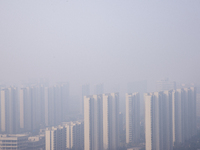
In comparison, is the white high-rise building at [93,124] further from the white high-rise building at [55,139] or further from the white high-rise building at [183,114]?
the white high-rise building at [183,114]

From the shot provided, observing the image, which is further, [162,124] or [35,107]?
[35,107]

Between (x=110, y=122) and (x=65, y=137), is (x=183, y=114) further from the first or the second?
(x=65, y=137)

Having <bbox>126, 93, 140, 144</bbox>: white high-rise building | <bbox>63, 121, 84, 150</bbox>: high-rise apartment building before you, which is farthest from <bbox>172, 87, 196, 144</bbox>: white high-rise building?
<bbox>63, 121, 84, 150</bbox>: high-rise apartment building

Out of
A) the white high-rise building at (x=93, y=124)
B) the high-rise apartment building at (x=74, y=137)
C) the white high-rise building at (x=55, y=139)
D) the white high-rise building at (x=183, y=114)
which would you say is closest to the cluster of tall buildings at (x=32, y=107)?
the high-rise apartment building at (x=74, y=137)

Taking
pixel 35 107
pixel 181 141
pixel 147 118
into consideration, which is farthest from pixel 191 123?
pixel 35 107

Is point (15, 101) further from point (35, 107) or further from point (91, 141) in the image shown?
point (91, 141)

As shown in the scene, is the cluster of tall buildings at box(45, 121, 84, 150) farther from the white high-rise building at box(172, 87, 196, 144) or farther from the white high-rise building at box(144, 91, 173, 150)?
the white high-rise building at box(172, 87, 196, 144)
